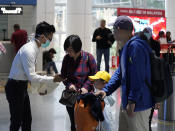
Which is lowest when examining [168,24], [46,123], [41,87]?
[46,123]

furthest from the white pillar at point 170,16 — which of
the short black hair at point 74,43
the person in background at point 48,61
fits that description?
the short black hair at point 74,43

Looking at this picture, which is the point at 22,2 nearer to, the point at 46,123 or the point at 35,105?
the point at 35,105

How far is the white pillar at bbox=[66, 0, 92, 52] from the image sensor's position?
21.8 metres

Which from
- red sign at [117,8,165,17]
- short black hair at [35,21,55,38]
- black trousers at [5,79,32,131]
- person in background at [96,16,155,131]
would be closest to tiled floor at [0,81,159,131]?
black trousers at [5,79,32,131]

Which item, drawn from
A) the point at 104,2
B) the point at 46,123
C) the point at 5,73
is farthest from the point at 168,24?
the point at 46,123

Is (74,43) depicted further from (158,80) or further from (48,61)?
(48,61)

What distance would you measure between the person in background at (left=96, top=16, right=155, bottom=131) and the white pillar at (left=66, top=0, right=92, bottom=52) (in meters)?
18.1

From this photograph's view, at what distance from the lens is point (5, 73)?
16.0 m

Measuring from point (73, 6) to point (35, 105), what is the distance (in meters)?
13.1

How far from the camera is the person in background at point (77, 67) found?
4.81 m

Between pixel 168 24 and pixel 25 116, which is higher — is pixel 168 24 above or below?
above

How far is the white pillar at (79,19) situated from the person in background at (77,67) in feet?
55.2

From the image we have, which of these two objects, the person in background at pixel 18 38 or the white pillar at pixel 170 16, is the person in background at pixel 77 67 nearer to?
the person in background at pixel 18 38

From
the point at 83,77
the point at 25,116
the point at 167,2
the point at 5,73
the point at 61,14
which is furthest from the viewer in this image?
the point at 61,14
